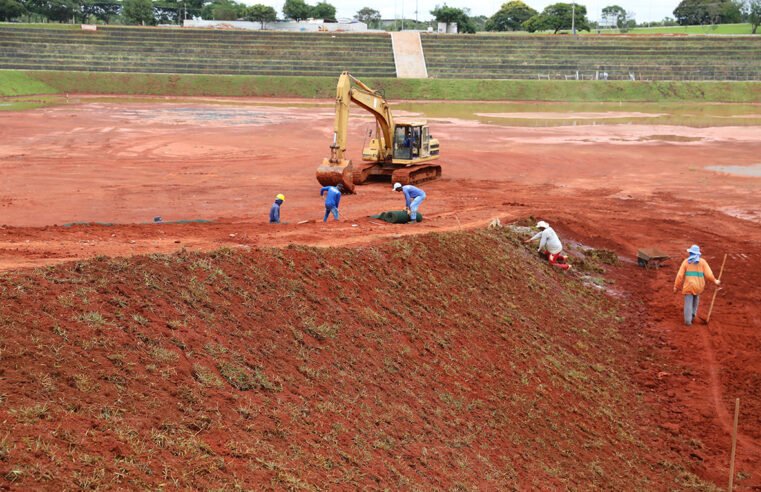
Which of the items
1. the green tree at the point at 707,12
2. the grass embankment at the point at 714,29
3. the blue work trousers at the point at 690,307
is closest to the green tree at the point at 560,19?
the grass embankment at the point at 714,29

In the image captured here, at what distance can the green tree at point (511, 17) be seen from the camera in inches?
5266

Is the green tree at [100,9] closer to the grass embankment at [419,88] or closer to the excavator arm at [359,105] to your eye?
the grass embankment at [419,88]

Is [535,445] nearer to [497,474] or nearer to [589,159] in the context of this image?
[497,474]

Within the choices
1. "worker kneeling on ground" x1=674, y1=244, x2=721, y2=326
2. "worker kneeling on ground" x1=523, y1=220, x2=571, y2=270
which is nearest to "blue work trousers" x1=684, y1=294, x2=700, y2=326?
"worker kneeling on ground" x1=674, y1=244, x2=721, y2=326

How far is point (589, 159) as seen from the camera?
3925cm

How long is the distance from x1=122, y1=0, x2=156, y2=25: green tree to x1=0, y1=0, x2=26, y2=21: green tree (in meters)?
13.7

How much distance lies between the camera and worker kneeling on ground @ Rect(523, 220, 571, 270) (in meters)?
20.5

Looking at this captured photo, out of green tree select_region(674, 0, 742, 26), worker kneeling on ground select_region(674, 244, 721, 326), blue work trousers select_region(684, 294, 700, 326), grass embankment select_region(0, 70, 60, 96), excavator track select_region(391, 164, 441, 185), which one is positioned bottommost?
blue work trousers select_region(684, 294, 700, 326)

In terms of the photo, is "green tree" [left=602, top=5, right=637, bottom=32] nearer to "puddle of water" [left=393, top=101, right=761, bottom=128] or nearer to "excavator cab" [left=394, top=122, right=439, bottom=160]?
"puddle of water" [left=393, top=101, right=761, bottom=128]

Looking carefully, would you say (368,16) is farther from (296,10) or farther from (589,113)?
(589,113)

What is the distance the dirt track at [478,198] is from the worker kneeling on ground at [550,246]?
1677 mm

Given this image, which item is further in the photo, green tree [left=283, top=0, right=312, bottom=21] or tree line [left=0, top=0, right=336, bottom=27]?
green tree [left=283, top=0, right=312, bottom=21]

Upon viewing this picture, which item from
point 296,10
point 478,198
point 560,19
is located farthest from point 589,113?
point 296,10

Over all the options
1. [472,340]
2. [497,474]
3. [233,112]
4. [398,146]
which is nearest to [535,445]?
[497,474]
